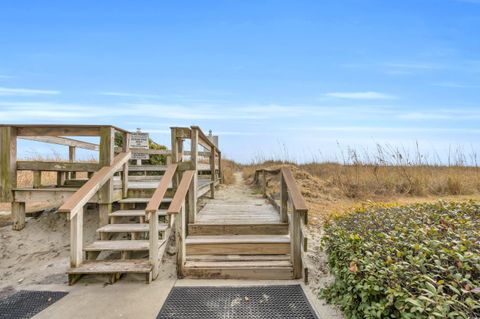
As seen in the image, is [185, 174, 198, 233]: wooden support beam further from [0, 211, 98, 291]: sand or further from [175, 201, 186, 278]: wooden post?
[0, 211, 98, 291]: sand

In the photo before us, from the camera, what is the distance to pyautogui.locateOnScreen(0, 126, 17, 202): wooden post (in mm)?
4348

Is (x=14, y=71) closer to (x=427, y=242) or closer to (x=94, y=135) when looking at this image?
(x=94, y=135)

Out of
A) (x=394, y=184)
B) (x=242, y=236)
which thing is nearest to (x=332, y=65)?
(x=394, y=184)

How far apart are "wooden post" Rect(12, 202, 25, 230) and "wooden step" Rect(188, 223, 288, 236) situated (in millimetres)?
3003

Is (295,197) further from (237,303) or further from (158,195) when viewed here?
(158,195)

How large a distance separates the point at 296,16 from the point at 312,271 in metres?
6.47

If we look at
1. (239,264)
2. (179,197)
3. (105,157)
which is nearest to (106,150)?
(105,157)

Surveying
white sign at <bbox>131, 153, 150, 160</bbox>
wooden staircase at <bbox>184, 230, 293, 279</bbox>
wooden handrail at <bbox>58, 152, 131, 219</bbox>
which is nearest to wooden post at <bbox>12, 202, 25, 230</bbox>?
wooden handrail at <bbox>58, 152, 131, 219</bbox>

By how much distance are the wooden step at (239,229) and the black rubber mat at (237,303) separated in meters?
1.07

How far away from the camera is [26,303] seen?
282 cm

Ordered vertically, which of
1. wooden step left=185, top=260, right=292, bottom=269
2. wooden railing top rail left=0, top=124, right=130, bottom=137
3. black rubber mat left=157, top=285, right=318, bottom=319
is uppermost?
wooden railing top rail left=0, top=124, right=130, bottom=137

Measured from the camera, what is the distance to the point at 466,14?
6.76 m

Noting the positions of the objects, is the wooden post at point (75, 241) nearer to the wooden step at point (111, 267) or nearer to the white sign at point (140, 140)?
the wooden step at point (111, 267)

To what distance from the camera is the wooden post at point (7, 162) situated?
14.3 feet
